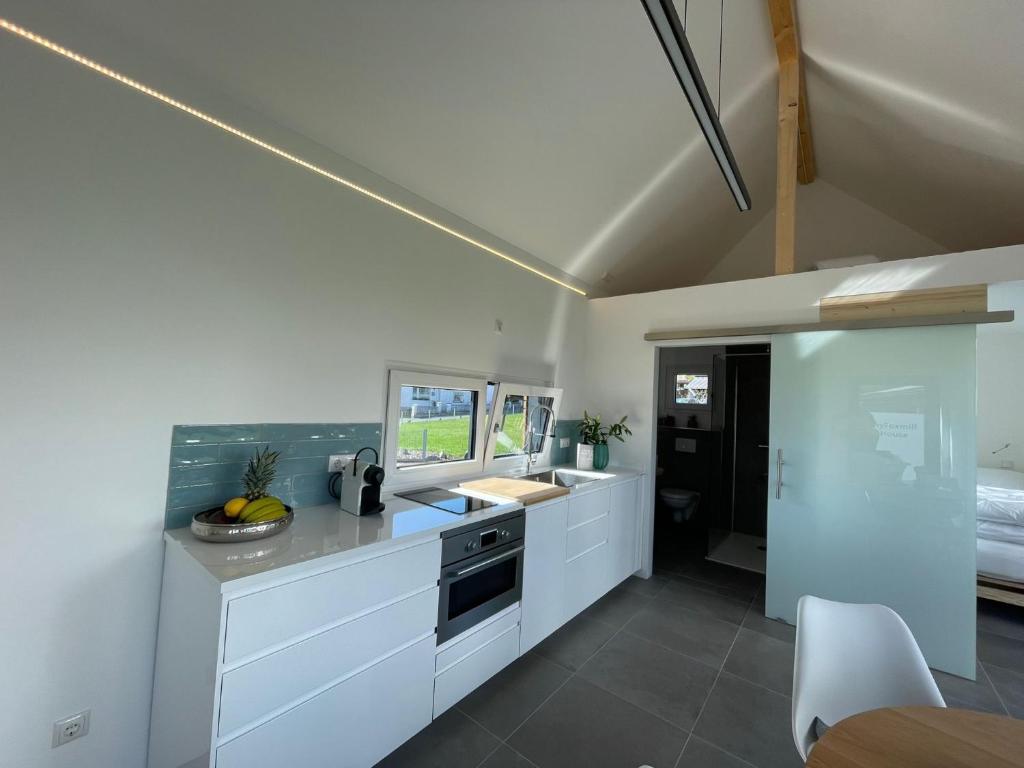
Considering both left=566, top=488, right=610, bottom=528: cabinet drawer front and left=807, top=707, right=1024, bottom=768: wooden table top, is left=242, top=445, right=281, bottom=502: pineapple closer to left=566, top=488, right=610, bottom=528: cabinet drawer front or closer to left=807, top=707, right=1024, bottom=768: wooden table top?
left=566, top=488, right=610, bottom=528: cabinet drawer front

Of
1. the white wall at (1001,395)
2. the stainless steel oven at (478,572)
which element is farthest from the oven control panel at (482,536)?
the white wall at (1001,395)

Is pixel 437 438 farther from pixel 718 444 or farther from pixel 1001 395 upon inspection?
pixel 1001 395

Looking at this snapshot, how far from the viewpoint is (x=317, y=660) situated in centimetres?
145

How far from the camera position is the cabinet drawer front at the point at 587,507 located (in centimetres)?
274

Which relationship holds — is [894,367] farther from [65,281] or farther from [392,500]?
[65,281]

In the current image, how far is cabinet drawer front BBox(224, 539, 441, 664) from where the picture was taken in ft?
4.18

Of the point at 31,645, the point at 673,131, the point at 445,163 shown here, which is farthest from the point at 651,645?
the point at 673,131

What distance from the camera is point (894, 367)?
8.93ft

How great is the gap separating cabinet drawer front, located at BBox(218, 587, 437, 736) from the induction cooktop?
18.0 inches

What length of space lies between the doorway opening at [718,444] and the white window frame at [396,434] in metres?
2.64

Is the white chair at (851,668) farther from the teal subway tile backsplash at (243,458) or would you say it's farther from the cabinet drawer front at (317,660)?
the teal subway tile backsplash at (243,458)

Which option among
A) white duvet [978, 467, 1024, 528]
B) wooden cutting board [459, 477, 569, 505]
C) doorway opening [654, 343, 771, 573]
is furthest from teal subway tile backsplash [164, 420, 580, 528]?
white duvet [978, 467, 1024, 528]

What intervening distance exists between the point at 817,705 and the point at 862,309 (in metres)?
2.52

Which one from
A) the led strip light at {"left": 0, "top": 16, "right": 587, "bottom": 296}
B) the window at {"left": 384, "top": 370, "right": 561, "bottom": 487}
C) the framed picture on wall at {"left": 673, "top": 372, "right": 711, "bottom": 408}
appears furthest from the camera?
the framed picture on wall at {"left": 673, "top": 372, "right": 711, "bottom": 408}
